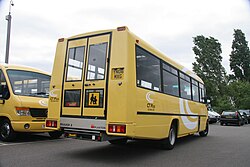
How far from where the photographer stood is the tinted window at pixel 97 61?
6630 millimetres

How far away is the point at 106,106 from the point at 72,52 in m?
2.03

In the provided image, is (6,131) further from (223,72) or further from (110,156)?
(223,72)

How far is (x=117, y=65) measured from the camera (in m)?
6.31

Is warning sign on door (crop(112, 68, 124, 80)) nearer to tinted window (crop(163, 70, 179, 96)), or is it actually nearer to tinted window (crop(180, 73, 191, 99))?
tinted window (crop(163, 70, 179, 96))

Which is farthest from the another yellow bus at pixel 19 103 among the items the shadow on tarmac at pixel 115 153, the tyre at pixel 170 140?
the tyre at pixel 170 140

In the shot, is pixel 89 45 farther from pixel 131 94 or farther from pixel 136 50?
pixel 131 94

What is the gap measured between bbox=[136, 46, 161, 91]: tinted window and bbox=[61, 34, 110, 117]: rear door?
83cm

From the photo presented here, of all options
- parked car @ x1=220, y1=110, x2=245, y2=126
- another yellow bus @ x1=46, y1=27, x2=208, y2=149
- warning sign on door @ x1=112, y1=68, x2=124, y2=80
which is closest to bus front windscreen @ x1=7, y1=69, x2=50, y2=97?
another yellow bus @ x1=46, y1=27, x2=208, y2=149

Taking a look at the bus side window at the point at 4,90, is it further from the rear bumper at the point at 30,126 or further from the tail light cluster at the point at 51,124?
the tail light cluster at the point at 51,124

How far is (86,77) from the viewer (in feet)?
22.4

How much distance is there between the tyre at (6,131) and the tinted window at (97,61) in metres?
3.75

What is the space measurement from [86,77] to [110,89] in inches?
36.4

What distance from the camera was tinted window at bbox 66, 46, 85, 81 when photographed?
7047mm

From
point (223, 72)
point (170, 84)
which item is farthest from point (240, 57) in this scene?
point (170, 84)
